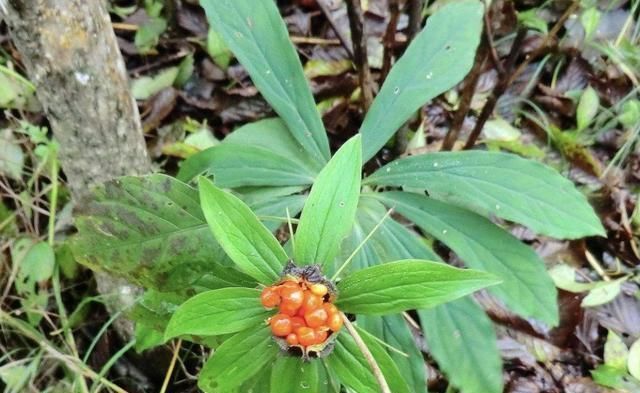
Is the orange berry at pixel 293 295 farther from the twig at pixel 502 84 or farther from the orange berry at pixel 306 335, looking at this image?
the twig at pixel 502 84

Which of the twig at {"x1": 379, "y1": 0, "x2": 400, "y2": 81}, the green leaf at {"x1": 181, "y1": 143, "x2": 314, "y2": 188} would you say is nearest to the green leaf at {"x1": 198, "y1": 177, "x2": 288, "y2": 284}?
the green leaf at {"x1": 181, "y1": 143, "x2": 314, "y2": 188}

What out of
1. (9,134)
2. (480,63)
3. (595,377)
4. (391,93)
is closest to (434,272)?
(391,93)

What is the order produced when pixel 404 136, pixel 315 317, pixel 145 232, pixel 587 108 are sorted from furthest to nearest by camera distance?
pixel 587 108
pixel 404 136
pixel 145 232
pixel 315 317

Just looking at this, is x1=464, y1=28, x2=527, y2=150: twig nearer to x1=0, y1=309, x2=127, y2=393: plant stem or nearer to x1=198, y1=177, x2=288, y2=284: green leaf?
x1=198, y1=177, x2=288, y2=284: green leaf

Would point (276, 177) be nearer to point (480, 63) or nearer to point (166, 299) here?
point (166, 299)

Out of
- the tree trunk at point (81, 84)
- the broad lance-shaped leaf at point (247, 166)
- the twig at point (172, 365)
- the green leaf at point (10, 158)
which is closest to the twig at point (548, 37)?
the broad lance-shaped leaf at point (247, 166)

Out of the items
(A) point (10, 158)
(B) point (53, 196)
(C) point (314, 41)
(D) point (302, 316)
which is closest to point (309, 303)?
(D) point (302, 316)

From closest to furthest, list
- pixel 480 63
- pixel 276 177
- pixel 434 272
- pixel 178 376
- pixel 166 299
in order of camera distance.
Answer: pixel 434 272 < pixel 166 299 < pixel 276 177 < pixel 480 63 < pixel 178 376

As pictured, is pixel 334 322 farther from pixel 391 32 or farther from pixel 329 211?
Result: pixel 391 32
